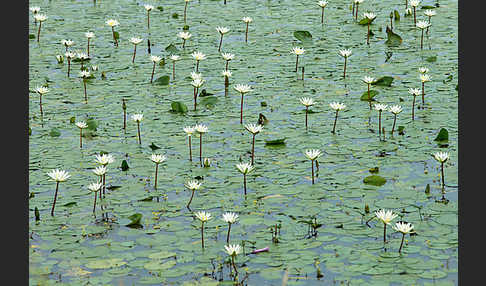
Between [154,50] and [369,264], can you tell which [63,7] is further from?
[369,264]

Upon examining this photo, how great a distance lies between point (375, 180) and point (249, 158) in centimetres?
109

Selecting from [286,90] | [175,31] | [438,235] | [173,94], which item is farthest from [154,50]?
[438,235]

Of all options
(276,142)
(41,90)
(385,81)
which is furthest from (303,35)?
(41,90)

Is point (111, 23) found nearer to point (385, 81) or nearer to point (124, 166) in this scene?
point (385, 81)

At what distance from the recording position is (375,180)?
548cm

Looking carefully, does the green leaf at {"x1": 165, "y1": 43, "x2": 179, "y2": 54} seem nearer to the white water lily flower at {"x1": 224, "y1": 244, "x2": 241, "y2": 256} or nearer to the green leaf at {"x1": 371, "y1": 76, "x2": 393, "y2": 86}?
the green leaf at {"x1": 371, "y1": 76, "x2": 393, "y2": 86}

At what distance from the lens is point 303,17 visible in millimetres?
10305

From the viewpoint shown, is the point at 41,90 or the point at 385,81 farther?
the point at 385,81

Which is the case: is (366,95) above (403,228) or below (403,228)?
above

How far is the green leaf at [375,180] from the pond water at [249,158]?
0.15ft

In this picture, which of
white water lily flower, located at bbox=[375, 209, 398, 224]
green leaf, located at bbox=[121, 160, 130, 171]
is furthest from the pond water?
white water lily flower, located at bbox=[375, 209, 398, 224]

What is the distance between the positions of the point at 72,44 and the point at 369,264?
5847 millimetres

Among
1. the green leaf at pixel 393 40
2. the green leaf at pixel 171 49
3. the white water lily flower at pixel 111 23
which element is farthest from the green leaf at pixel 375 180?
the white water lily flower at pixel 111 23

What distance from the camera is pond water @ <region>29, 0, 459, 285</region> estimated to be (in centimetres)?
450
